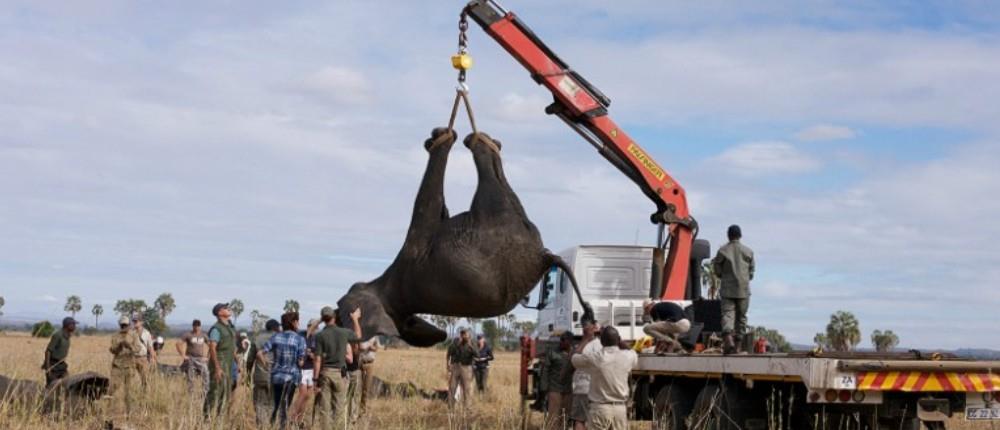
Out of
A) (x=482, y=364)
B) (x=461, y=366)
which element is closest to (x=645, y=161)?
(x=461, y=366)

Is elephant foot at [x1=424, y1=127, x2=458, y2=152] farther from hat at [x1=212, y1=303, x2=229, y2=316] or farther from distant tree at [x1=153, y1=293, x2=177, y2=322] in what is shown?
distant tree at [x1=153, y1=293, x2=177, y2=322]

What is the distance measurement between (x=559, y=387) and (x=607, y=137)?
5.31 m

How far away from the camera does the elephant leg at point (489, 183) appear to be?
1149cm

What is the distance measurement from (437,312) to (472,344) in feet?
25.8

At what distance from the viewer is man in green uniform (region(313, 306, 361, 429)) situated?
12.6m

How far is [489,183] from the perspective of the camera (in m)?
11.6

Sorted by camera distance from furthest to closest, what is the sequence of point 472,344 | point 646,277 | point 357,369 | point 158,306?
1. point 158,306
2. point 472,344
3. point 646,277
4. point 357,369

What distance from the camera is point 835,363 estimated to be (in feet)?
32.9

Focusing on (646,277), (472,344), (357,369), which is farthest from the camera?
(472,344)

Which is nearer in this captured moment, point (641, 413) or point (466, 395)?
point (641, 413)

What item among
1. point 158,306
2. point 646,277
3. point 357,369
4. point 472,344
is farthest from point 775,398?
point 158,306

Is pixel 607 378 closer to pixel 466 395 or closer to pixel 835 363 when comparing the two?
pixel 835 363

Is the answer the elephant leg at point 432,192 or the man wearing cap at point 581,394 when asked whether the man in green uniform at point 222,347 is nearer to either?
the elephant leg at point 432,192

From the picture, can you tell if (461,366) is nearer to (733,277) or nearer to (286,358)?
(286,358)
